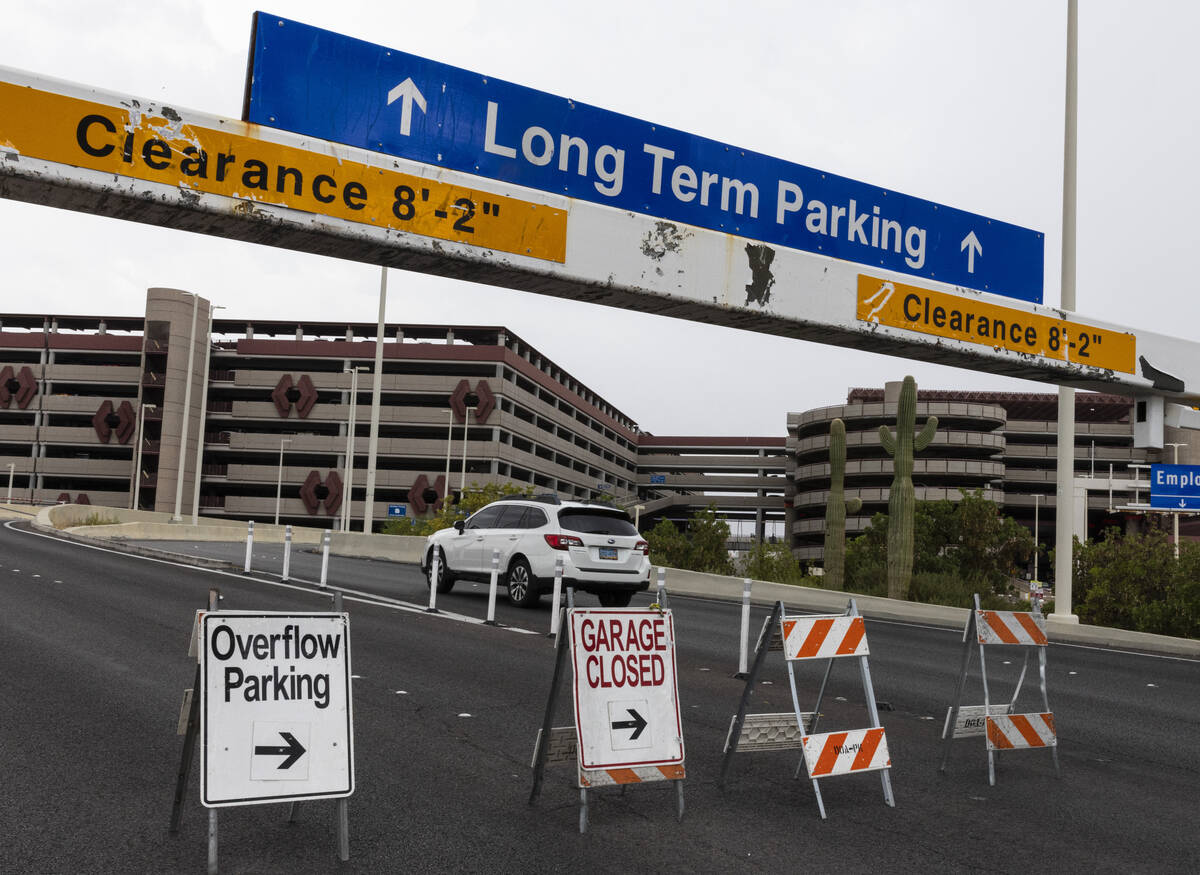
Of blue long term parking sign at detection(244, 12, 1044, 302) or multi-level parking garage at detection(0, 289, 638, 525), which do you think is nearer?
blue long term parking sign at detection(244, 12, 1044, 302)

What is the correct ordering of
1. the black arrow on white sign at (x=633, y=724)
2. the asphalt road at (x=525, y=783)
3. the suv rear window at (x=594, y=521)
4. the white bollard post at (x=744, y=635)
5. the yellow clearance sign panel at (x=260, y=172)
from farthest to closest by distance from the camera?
the suv rear window at (x=594, y=521) → the white bollard post at (x=744, y=635) → the black arrow on white sign at (x=633, y=724) → the yellow clearance sign panel at (x=260, y=172) → the asphalt road at (x=525, y=783)

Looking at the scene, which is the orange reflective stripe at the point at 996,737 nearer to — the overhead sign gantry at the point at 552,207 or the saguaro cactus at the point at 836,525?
the overhead sign gantry at the point at 552,207

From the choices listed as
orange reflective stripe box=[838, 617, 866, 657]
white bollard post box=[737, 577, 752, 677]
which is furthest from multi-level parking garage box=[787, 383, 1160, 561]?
orange reflective stripe box=[838, 617, 866, 657]

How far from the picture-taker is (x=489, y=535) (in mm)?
17812

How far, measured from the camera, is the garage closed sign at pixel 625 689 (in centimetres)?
569

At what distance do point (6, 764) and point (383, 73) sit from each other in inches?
188

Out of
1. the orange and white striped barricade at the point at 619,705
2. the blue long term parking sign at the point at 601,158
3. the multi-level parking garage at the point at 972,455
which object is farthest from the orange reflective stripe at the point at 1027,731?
the multi-level parking garage at the point at 972,455

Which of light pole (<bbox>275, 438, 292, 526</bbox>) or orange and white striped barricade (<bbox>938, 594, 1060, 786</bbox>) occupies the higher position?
light pole (<bbox>275, 438, 292, 526</bbox>)

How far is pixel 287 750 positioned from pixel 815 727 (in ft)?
12.2

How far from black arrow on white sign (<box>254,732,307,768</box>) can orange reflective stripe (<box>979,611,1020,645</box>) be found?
5.13m

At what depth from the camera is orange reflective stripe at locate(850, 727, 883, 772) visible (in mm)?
6297

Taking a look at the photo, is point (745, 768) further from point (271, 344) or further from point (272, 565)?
point (271, 344)

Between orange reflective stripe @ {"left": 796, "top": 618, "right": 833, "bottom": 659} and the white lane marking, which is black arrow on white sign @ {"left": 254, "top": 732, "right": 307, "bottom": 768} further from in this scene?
the white lane marking

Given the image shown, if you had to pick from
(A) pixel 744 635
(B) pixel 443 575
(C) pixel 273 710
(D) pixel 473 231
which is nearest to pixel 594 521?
(B) pixel 443 575
